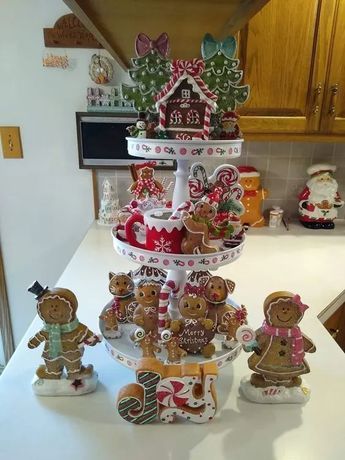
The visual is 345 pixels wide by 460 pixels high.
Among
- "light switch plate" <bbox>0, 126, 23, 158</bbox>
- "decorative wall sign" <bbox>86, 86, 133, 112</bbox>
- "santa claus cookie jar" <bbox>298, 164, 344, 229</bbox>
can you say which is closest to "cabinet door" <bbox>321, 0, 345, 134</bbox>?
"santa claus cookie jar" <bbox>298, 164, 344, 229</bbox>

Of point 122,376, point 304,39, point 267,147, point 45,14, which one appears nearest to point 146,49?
point 122,376

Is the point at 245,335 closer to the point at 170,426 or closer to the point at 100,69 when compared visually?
the point at 170,426

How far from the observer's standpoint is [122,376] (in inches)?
30.1

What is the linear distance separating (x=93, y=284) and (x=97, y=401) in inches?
18.2

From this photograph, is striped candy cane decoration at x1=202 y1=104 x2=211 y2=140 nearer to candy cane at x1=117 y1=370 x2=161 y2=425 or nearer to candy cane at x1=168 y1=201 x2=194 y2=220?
candy cane at x1=168 y1=201 x2=194 y2=220

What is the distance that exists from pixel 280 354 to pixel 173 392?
21 cm

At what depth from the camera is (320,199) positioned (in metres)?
1.56

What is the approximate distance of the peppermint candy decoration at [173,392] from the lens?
624 millimetres

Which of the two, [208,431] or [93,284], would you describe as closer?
[208,431]

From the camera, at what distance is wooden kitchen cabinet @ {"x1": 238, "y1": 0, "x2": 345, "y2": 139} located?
3.99 feet

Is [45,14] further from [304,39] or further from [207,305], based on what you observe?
[207,305]

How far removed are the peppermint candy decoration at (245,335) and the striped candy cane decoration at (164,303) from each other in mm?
138

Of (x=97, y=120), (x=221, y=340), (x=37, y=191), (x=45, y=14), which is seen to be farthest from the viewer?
(x=37, y=191)

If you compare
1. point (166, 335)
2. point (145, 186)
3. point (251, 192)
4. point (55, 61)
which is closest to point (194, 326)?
point (166, 335)
